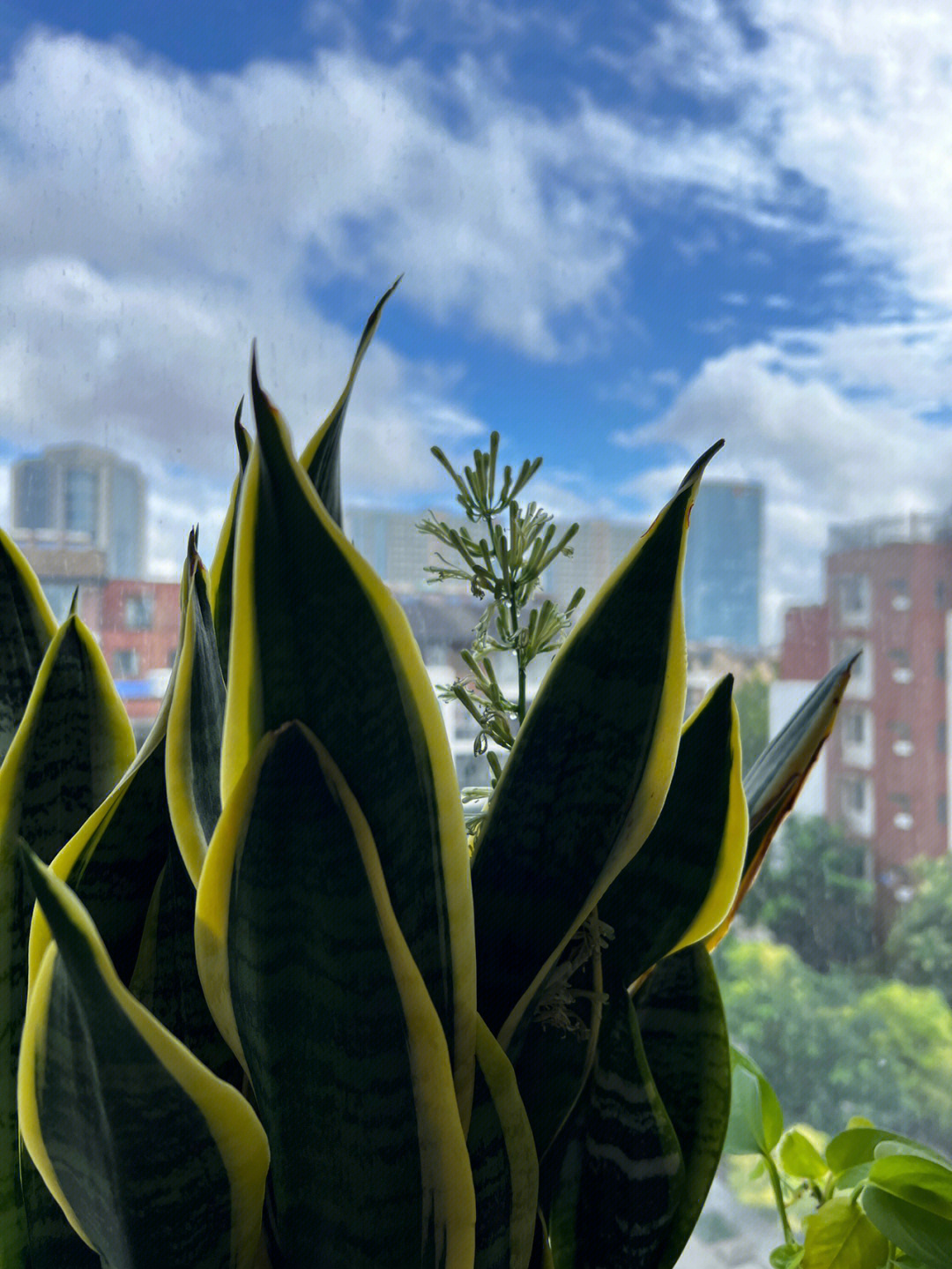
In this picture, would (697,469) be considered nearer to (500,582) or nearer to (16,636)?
(500,582)

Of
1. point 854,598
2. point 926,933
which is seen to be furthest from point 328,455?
point 926,933

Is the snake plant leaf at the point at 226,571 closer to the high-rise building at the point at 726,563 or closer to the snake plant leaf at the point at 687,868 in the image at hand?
the snake plant leaf at the point at 687,868

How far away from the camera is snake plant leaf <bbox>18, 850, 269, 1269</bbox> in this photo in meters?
0.25

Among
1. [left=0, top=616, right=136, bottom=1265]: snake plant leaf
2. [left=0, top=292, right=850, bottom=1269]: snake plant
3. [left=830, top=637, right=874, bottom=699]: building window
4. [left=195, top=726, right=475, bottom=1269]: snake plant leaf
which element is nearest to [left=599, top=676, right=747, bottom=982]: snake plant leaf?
[left=0, top=292, right=850, bottom=1269]: snake plant

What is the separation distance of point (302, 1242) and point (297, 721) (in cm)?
18

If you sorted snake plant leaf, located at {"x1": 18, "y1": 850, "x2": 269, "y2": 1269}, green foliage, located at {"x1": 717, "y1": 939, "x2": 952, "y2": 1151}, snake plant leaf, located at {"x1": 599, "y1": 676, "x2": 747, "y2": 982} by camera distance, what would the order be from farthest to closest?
green foliage, located at {"x1": 717, "y1": 939, "x2": 952, "y2": 1151} < snake plant leaf, located at {"x1": 599, "y1": 676, "x2": 747, "y2": 982} < snake plant leaf, located at {"x1": 18, "y1": 850, "x2": 269, "y2": 1269}

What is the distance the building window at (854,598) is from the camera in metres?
0.93

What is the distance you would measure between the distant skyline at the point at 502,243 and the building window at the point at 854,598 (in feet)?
0.11

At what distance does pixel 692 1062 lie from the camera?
Answer: 1.28ft

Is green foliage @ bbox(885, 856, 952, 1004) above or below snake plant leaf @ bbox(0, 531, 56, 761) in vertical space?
below

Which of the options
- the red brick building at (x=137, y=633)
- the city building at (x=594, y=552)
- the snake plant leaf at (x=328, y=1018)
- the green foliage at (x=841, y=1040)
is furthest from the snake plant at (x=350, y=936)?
the green foliage at (x=841, y=1040)

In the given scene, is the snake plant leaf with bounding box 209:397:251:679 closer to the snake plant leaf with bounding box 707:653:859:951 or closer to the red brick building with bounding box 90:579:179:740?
the snake plant leaf with bounding box 707:653:859:951

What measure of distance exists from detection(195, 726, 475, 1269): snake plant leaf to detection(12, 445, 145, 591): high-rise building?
0.66 meters

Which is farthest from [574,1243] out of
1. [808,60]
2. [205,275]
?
[808,60]
